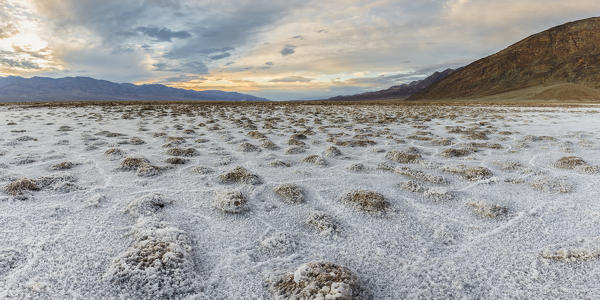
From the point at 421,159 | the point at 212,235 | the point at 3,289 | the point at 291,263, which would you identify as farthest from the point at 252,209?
the point at 421,159

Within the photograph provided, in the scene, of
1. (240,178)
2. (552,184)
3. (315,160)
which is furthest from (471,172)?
(240,178)

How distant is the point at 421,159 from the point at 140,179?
5.63m

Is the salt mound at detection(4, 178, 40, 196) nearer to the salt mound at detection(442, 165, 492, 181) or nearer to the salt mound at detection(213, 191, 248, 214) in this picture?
the salt mound at detection(213, 191, 248, 214)

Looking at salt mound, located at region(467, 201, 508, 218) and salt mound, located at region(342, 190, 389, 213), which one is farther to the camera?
salt mound, located at region(342, 190, 389, 213)

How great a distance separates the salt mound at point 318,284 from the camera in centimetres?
199

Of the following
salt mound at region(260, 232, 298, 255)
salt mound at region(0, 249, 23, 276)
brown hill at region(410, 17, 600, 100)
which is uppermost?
brown hill at region(410, 17, 600, 100)

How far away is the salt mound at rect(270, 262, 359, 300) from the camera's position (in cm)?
199

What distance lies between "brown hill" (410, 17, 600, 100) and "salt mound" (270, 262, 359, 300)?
118 metres

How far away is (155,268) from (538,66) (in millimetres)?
147777

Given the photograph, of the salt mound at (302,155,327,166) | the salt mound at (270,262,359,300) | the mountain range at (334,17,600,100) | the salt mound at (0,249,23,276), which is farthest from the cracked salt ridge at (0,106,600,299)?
the mountain range at (334,17,600,100)

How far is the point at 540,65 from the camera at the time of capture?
359 feet

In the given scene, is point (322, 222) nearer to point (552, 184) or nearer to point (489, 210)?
point (489, 210)

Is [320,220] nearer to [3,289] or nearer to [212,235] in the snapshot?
[212,235]

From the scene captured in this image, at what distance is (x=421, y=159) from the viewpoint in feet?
20.3
